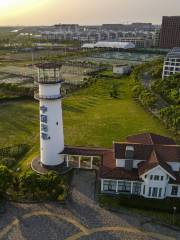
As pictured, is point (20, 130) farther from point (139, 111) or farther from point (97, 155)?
point (139, 111)

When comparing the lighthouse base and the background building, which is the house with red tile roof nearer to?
the lighthouse base

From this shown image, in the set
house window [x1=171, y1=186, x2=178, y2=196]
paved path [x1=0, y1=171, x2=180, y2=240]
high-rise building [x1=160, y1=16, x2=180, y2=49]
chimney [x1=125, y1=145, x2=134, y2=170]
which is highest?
high-rise building [x1=160, y1=16, x2=180, y2=49]

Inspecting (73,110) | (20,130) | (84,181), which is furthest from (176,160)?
(73,110)

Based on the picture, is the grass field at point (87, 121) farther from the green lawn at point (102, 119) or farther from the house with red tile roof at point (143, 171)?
the house with red tile roof at point (143, 171)

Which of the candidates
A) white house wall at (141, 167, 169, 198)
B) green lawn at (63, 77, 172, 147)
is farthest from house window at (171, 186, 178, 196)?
green lawn at (63, 77, 172, 147)

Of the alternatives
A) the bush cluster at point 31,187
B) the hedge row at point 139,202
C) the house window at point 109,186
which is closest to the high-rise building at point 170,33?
the house window at point 109,186

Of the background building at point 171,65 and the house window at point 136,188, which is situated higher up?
the background building at point 171,65

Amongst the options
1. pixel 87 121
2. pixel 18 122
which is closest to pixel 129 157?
pixel 87 121
